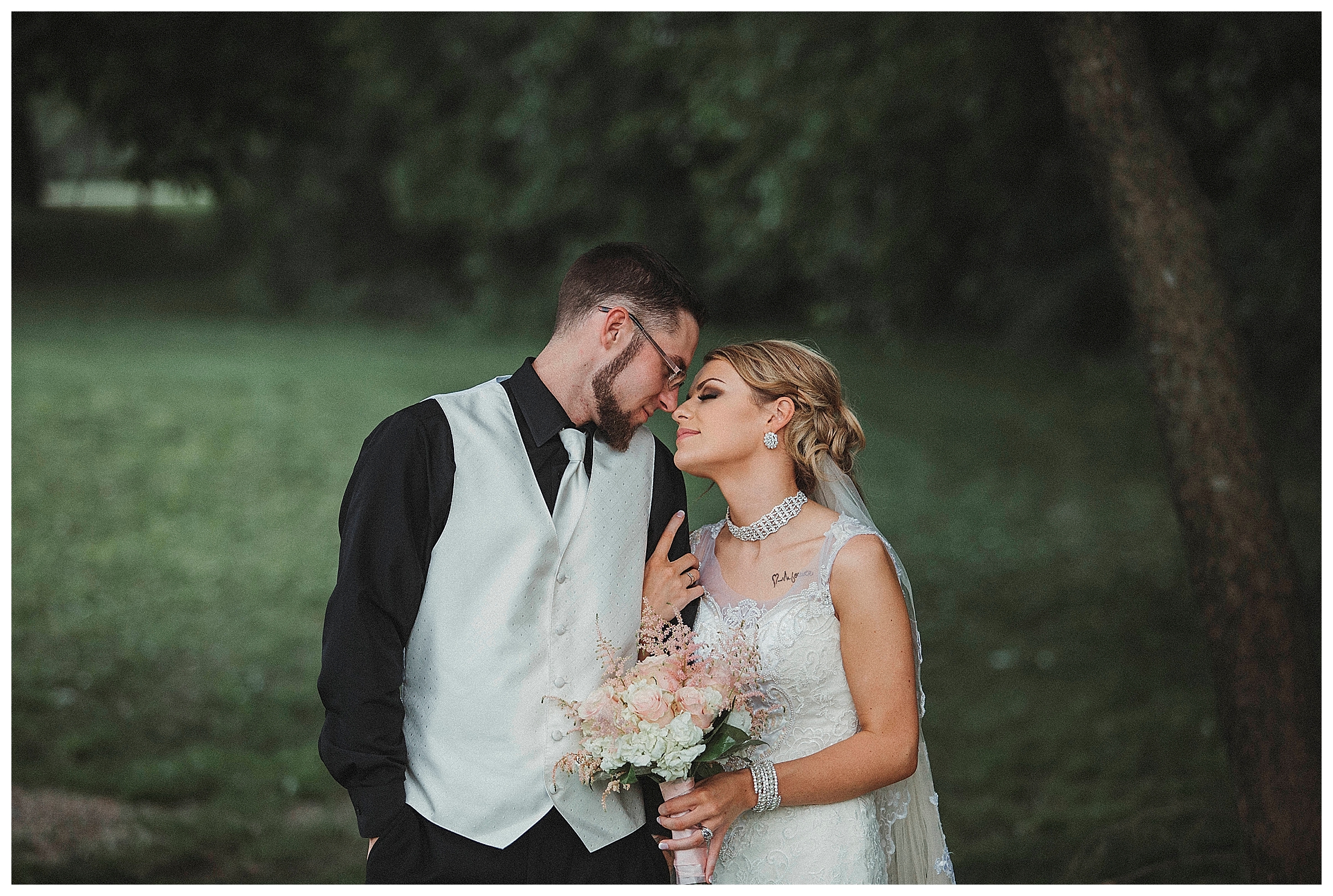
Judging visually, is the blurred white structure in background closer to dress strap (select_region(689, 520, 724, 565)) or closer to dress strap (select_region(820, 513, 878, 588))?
dress strap (select_region(689, 520, 724, 565))

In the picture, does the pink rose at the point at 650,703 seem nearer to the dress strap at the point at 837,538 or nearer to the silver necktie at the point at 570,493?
the silver necktie at the point at 570,493

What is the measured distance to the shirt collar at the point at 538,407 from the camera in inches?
109

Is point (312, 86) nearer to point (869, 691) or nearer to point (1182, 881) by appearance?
point (869, 691)

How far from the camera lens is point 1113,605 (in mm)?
8805

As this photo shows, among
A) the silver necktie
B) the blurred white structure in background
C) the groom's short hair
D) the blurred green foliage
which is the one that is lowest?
the silver necktie

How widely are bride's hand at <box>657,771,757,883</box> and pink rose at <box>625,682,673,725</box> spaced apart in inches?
10.2

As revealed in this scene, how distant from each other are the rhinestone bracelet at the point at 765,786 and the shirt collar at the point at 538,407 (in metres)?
→ 0.95

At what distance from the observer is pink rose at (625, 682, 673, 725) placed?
8.27 ft

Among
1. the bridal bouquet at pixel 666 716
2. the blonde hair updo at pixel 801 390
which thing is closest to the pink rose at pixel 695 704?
the bridal bouquet at pixel 666 716

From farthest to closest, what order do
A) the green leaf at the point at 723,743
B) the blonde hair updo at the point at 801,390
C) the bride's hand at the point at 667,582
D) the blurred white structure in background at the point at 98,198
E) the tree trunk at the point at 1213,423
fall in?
1. the blurred white structure in background at the point at 98,198
2. the tree trunk at the point at 1213,423
3. the blonde hair updo at the point at 801,390
4. the bride's hand at the point at 667,582
5. the green leaf at the point at 723,743

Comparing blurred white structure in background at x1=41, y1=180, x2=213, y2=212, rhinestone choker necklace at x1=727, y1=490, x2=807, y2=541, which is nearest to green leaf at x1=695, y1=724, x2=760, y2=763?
rhinestone choker necklace at x1=727, y1=490, x2=807, y2=541

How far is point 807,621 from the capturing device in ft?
9.87

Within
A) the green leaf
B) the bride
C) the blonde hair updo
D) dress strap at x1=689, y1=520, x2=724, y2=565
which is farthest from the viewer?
dress strap at x1=689, y1=520, x2=724, y2=565

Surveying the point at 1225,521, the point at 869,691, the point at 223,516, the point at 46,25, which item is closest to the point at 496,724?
the point at 869,691
